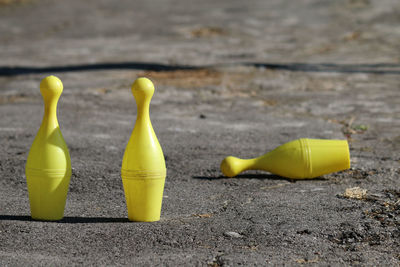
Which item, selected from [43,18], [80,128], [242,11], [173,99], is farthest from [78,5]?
[80,128]

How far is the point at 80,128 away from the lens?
5.32 m

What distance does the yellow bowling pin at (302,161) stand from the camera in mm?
3922

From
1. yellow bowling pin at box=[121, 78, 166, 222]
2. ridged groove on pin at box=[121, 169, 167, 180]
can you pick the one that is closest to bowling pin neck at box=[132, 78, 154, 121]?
yellow bowling pin at box=[121, 78, 166, 222]

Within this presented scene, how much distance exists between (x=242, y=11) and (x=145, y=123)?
11.6 meters

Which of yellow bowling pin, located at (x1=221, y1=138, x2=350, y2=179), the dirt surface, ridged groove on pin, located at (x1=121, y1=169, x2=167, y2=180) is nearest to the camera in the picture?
the dirt surface

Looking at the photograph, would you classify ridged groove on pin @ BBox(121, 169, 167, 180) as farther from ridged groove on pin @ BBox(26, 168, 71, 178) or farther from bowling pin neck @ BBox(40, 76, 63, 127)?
bowling pin neck @ BBox(40, 76, 63, 127)

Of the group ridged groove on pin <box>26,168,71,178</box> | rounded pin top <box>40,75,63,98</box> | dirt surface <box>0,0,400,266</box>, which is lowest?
dirt surface <box>0,0,400,266</box>

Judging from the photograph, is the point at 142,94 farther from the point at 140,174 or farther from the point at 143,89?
the point at 140,174

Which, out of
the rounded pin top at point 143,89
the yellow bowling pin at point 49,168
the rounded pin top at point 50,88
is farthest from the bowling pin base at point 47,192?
the rounded pin top at point 143,89

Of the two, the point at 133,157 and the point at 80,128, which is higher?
the point at 133,157

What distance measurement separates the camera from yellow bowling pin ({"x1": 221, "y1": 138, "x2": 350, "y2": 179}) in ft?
12.9

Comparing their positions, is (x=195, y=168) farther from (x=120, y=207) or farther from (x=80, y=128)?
(x=80, y=128)

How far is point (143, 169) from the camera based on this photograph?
290cm

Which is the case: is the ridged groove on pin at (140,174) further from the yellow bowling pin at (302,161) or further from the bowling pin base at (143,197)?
the yellow bowling pin at (302,161)
